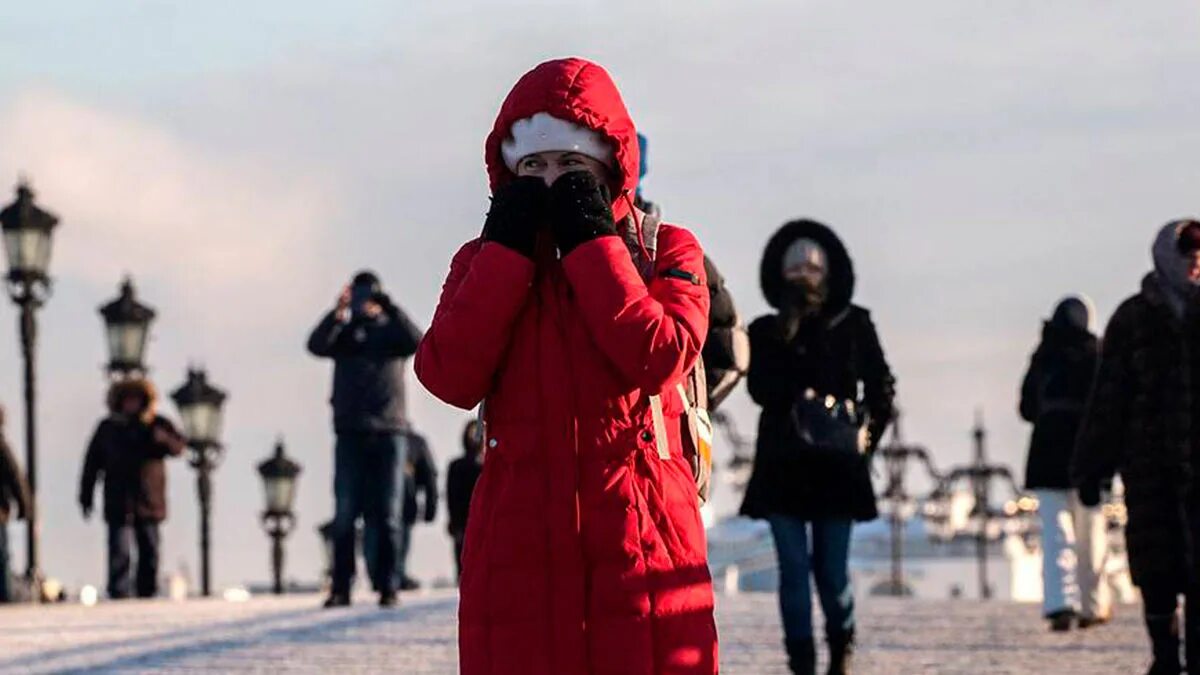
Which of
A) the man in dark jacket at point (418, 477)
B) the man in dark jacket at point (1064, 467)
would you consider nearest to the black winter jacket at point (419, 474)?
the man in dark jacket at point (418, 477)

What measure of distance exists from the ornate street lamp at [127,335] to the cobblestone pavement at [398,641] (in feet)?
26.4

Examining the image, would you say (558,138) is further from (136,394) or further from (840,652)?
(136,394)

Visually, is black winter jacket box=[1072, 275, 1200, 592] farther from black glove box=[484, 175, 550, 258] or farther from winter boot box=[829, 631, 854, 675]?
black glove box=[484, 175, 550, 258]

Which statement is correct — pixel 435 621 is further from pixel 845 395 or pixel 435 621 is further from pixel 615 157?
pixel 615 157

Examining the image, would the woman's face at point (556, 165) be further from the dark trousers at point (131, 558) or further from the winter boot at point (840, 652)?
the dark trousers at point (131, 558)

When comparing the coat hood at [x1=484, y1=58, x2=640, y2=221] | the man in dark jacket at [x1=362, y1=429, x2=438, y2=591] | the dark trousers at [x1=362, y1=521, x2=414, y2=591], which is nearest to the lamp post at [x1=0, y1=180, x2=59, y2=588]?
the man in dark jacket at [x1=362, y1=429, x2=438, y2=591]

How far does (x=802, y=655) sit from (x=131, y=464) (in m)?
11.0

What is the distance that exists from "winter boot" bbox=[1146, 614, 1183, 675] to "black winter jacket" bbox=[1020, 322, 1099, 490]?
12.0 ft

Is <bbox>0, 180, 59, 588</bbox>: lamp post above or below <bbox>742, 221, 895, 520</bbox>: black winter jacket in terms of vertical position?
above

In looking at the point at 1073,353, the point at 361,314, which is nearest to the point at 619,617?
the point at 1073,353

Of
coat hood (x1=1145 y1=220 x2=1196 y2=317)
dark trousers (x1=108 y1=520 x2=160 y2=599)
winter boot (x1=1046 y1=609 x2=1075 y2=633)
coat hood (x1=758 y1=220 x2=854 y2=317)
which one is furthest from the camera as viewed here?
dark trousers (x1=108 y1=520 x2=160 y2=599)

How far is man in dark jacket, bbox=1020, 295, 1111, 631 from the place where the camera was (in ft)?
49.8

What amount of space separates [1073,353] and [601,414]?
9.62 m

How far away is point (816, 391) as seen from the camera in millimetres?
11023
